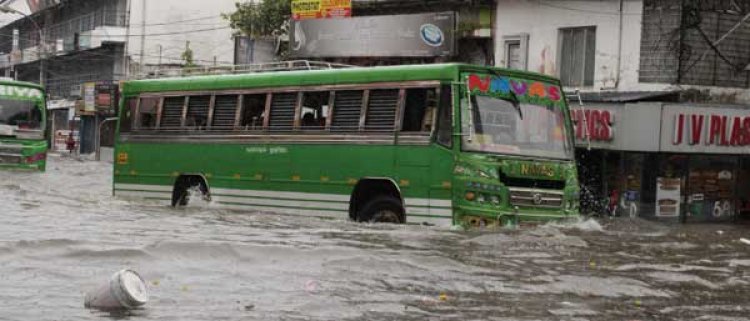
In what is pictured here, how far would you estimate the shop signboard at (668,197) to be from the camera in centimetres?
2319

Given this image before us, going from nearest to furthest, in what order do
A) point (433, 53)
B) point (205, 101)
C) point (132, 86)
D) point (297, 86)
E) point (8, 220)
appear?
point (8, 220)
point (297, 86)
point (205, 101)
point (132, 86)
point (433, 53)

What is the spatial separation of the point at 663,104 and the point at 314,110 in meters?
8.99

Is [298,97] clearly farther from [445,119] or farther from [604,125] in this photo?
[604,125]

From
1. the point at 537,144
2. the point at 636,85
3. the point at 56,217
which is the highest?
the point at 636,85

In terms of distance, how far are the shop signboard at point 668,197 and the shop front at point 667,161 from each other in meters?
0.02

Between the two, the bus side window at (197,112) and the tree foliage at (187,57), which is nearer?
the bus side window at (197,112)

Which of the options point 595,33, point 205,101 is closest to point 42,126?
point 205,101

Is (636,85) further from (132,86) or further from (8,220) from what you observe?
(8,220)

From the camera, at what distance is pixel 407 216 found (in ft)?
46.4

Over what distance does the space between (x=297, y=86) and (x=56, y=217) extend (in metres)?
4.02

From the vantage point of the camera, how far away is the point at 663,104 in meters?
21.8

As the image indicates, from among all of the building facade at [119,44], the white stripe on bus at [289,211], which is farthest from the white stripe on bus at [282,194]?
the building facade at [119,44]

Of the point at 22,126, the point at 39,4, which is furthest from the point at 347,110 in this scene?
the point at 39,4

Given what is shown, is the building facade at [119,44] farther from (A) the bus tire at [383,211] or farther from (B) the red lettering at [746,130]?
(A) the bus tire at [383,211]
